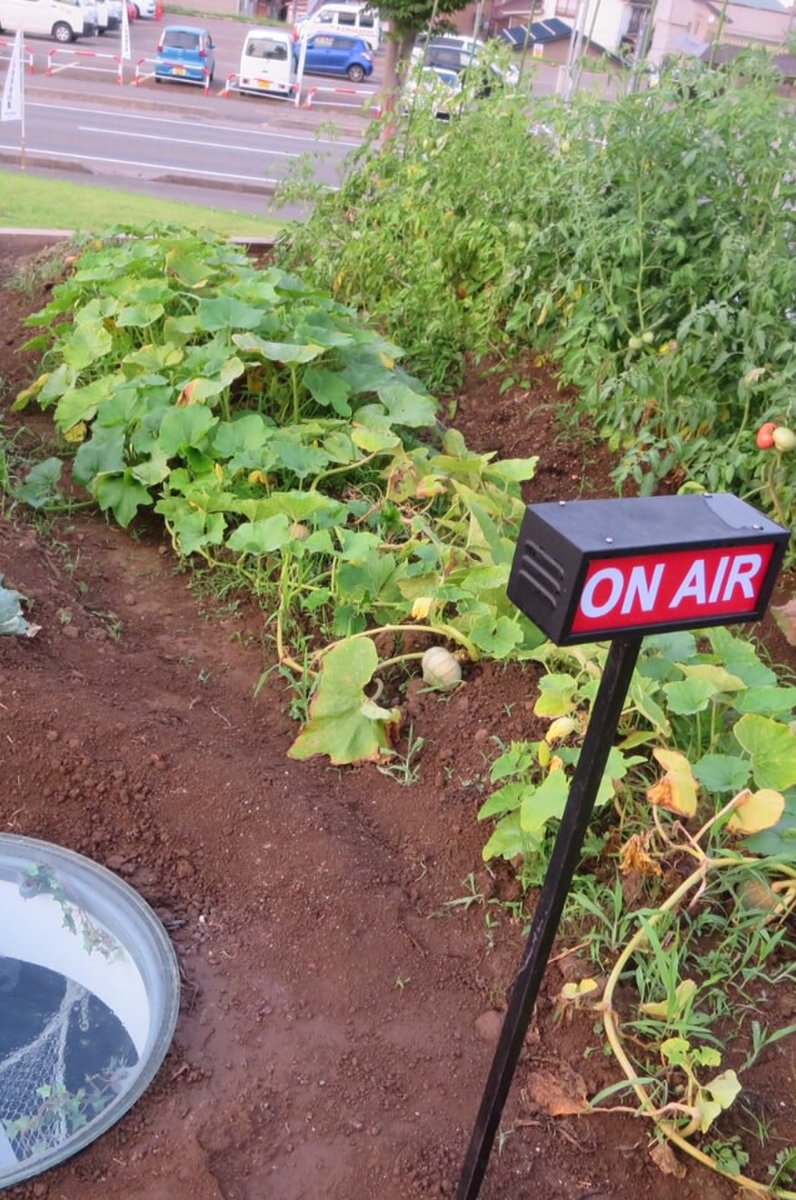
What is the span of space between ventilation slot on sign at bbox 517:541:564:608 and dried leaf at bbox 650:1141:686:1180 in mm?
1074

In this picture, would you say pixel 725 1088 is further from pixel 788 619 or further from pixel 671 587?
pixel 788 619

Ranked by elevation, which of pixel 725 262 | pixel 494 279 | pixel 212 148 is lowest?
pixel 212 148

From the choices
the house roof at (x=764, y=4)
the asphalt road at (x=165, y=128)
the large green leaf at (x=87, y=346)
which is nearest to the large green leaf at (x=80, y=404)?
the large green leaf at (x=87, y=346)

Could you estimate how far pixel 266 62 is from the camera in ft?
65.9

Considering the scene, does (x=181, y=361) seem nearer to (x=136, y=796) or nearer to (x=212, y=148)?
(x=136, y=796)

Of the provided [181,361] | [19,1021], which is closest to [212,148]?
Result: [181,361]

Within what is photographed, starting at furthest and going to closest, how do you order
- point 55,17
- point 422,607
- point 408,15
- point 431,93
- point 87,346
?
point 55,17 → point 408,15 → point 431,93 → point 87,346 → point 422,607

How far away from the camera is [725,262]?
3482 millimetres

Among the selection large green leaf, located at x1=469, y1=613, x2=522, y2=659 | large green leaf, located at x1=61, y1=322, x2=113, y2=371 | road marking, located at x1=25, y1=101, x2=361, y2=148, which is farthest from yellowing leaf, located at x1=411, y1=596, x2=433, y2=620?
road marking, located at x1=25, y1=101, x2=361, y2=148

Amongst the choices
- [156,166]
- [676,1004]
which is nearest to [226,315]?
[676,1004]

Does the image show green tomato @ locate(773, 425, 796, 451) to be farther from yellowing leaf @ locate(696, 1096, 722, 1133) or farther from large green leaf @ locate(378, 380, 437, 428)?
yellowing leaf @ locate(696, 1096, 722, 1133)

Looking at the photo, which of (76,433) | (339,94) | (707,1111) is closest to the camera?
(707,1111)

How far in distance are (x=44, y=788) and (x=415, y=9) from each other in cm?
712

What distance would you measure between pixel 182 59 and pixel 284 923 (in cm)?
2112
